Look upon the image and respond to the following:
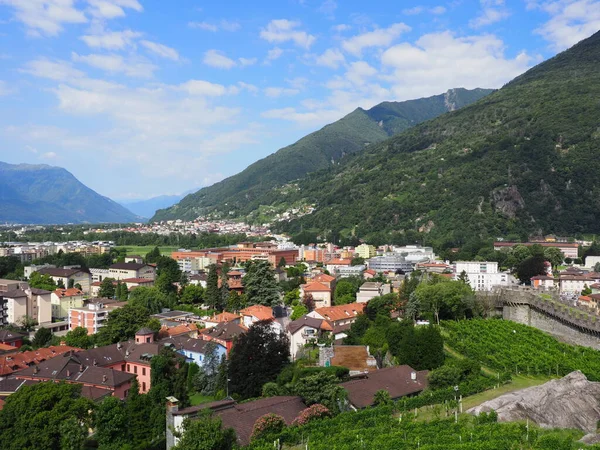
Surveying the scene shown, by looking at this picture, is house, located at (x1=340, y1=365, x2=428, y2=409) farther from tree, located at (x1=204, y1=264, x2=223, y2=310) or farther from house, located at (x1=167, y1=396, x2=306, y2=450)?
tree, located at (x1=204, y1=264, x2=223, y2=310)

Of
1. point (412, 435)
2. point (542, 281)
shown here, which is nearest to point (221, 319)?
point (412, 435)

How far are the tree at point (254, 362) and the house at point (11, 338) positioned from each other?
22019 millimetres

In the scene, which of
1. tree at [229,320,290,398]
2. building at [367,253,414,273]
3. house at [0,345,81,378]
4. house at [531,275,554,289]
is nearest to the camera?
tree at [229,320,290,398]

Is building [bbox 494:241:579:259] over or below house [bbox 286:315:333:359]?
over

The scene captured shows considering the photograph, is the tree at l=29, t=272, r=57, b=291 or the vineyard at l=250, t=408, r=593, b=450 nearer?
the vineyard at l=250, t=408, r=593, b=450

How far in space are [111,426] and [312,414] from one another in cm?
831

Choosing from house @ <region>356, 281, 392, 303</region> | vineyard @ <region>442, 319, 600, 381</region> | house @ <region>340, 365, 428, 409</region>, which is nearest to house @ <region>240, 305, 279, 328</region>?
house @ <region>356, 281, 392, 303</region>

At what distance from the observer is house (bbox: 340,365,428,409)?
2250 cm

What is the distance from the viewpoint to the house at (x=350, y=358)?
28719 millimetres

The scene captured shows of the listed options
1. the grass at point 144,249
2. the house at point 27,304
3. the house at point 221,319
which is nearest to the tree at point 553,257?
the house at point 221,319

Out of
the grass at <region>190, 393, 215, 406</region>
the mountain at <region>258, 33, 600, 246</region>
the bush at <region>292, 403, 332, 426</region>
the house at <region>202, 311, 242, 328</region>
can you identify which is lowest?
the grass at <region>190, 393, 215, 406</region>

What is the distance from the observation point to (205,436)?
17.1 metres

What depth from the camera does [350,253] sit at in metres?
97.7

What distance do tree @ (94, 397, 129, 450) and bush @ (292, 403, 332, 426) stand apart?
24.3 ft
